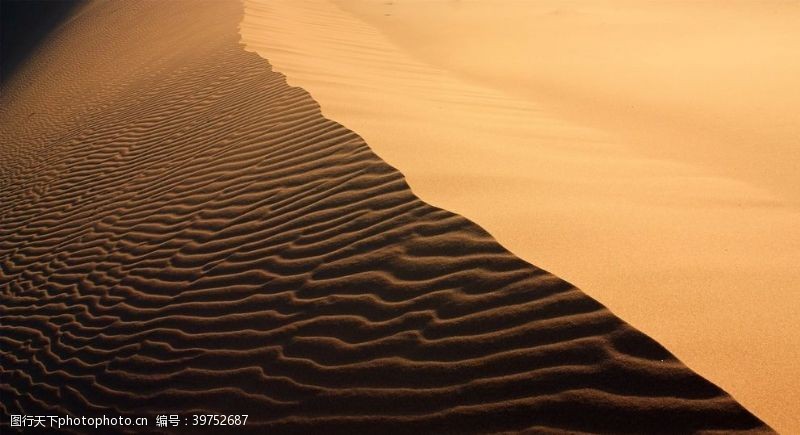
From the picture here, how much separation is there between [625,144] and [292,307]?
4409mm

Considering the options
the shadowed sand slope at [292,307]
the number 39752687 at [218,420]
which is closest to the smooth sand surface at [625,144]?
the shadowed sand slope at [292,307]

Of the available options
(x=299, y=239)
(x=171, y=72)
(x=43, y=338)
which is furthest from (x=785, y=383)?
(x=171, y=72)

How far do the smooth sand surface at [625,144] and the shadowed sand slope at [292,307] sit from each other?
315mm

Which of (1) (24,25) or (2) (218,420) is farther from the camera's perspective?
(1) (24,25)

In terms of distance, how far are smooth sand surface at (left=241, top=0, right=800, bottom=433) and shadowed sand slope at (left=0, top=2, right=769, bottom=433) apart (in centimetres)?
32

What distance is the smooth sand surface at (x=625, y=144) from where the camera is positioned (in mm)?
3047

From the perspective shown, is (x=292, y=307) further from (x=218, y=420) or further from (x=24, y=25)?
(x=24, y=25)

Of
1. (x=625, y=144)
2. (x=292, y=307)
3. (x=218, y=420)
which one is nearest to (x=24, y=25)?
(x=625, y=144)

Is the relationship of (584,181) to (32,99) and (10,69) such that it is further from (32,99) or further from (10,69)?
(10,69)

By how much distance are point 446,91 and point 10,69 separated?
17235 millimetres

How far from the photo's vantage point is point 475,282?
331 cm

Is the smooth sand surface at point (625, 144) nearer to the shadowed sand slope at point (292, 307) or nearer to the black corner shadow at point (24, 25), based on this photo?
the shadowed sand slope at point (292, 307)

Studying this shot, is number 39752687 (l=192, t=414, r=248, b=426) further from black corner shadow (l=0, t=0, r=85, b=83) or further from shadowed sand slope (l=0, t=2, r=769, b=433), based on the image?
black corner shadow (l=0, t=0, r=85, b=83)

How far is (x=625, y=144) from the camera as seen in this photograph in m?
6.50
